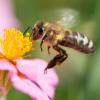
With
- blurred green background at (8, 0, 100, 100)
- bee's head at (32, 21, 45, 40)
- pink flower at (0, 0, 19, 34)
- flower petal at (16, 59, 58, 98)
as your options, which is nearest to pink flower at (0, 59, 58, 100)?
flower petal at (16, 59, 58, 98)

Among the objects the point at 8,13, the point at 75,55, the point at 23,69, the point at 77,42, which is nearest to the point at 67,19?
the point at 77,42

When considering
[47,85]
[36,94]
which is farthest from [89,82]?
[36,94]

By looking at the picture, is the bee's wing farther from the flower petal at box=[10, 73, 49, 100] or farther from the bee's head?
the flower petal at box=[10, 73, 49, 100]

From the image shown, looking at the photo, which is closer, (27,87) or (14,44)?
(27,87)

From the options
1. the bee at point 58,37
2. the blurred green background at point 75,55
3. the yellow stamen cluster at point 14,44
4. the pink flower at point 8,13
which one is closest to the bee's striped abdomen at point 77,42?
the bee at point 58,37

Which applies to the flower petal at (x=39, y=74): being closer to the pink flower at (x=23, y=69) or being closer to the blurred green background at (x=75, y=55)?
the pink flower at (x=23, y=69)

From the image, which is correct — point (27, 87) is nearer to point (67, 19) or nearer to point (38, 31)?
point (38, 31)
